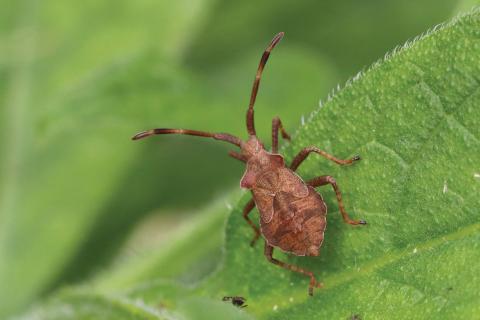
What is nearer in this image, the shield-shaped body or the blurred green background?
the shield-shaped body

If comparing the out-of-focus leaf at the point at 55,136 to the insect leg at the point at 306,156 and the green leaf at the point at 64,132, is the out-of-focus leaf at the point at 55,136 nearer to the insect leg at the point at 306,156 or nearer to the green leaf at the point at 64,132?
the green leaf at the point at 64,132

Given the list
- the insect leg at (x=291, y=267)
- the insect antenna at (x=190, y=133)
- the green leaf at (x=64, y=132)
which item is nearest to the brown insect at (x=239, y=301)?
the insect leg at (x=291, y=267)

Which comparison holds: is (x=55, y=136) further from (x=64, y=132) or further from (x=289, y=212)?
(x=289, y=212)

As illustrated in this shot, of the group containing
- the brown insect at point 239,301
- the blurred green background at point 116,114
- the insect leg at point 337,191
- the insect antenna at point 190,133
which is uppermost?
the blurred green background at point 116,114

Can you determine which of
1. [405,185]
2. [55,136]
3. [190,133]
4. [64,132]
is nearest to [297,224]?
[405,185]

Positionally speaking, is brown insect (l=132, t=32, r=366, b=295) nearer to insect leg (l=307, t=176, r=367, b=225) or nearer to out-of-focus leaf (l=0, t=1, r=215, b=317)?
insect leg (l=307, t=176, r=367, b=225)

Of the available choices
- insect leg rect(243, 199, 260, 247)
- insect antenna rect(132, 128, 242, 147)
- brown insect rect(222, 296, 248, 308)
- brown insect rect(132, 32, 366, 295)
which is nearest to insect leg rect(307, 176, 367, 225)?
brown insect rect(132, 32, 366, 295)
